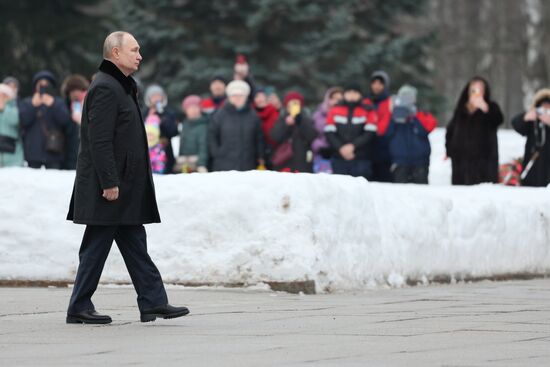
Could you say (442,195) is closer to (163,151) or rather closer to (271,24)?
(163,151)

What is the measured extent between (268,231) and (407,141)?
7302mm

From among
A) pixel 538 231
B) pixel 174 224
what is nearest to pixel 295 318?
pixel 174 224

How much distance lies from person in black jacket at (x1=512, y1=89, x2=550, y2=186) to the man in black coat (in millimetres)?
9939

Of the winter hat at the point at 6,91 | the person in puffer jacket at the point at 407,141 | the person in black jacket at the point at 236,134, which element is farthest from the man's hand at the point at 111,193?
the person in puffer jacket at the point at 407,141

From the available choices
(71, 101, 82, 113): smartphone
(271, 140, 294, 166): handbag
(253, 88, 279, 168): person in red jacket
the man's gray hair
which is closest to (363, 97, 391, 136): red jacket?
(271, 140, 294, 166): handbag

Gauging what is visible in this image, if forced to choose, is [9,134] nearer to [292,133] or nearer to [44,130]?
[44,130]

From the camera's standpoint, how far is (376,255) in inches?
564

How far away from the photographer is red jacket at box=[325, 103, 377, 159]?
1994 centimetres

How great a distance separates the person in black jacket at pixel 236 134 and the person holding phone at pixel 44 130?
1.66 m

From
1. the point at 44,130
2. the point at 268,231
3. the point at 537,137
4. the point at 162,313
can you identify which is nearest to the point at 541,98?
the point at 537,137

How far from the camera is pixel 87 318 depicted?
10.9 metres

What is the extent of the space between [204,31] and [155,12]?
114cm

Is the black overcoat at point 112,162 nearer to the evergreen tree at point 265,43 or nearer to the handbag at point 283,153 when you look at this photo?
the handbag at point 283,153

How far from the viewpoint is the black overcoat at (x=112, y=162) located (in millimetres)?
10797
